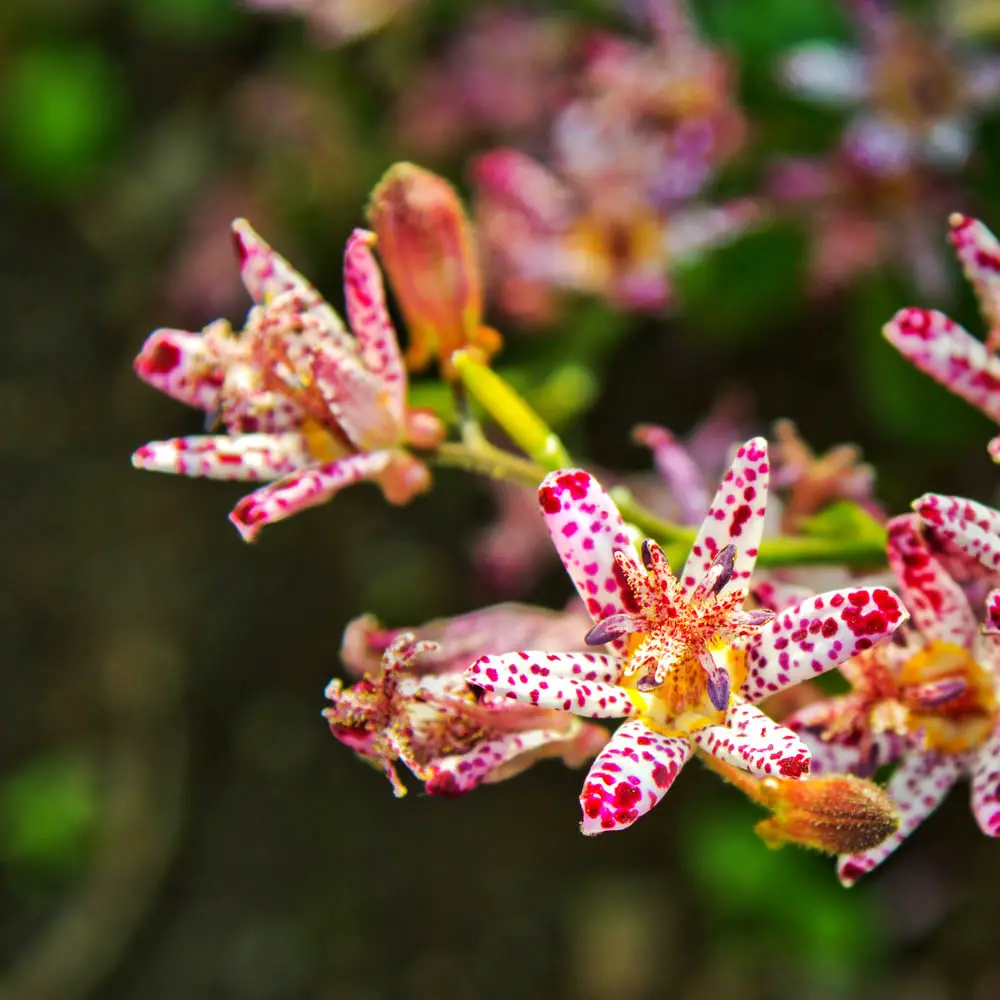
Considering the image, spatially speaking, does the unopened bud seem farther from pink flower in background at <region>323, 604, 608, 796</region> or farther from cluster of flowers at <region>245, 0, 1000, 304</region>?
cluster of flowers at <region>245, 0, 1000, 304</region>

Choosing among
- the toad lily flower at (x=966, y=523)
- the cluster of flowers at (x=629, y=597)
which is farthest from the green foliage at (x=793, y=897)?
the toad lily flower at (x=966, y=523)

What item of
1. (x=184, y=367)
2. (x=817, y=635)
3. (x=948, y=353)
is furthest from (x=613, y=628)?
(x=184, y=367)

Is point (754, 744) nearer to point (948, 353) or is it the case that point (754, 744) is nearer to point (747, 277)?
point (948, 353)

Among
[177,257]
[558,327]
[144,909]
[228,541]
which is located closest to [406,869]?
[144,909]

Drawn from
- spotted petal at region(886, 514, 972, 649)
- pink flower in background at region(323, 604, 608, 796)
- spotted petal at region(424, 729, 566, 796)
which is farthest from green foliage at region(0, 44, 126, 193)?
spotted petal at region(886, 514, 972, 649)

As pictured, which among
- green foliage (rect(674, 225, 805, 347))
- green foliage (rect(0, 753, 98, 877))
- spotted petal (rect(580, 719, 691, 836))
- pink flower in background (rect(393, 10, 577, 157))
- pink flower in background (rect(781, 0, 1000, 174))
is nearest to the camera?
spotted petal (rect(580, 719, 691, 836))

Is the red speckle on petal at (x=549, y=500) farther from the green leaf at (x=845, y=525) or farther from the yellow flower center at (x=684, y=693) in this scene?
the green leaf at (x=845, y=525)
